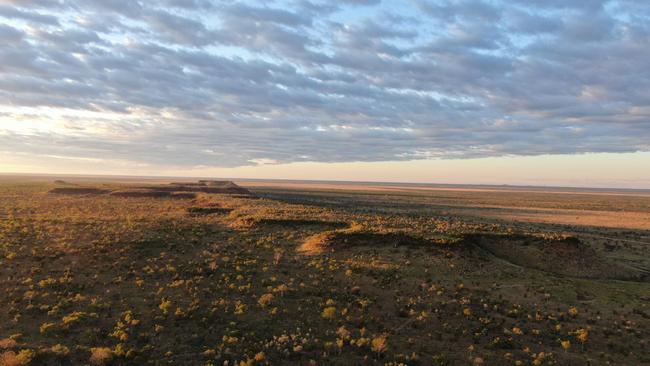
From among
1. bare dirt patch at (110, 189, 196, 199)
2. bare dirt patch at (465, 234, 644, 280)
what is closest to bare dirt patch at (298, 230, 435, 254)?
bare dirt patch at (465, 234, 644, 280)

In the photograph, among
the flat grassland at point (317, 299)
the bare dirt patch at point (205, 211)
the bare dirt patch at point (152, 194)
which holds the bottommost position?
the flat grassland at point (317, 299)

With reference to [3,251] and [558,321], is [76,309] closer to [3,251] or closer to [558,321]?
[3,251]

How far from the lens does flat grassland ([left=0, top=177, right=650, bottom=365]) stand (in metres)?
15.8

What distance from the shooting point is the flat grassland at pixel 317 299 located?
15.8 meters

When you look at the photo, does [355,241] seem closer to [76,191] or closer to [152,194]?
[152,194]


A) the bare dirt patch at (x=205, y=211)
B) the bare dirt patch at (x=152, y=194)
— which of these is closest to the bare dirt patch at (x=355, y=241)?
the bare dirt patch at (x=205, y=211)

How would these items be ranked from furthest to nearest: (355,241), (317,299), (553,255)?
(355,241) < (553,255) < (317,299)

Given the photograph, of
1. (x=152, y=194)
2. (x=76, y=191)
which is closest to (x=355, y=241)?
(x=152, y=194)

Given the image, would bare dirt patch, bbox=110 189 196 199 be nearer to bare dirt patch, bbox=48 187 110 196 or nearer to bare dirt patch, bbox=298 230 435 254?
bare dirt patch, bbox=48 187 110 196

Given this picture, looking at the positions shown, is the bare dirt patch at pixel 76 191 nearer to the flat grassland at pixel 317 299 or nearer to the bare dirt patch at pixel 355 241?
the flat grassland at pixel 317 299

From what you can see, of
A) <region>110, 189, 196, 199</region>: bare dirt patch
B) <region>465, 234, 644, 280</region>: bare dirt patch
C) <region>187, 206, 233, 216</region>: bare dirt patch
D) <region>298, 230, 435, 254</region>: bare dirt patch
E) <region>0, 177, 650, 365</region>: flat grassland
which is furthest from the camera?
<region>110, 189, 196, 199</region>: bare dirt patch

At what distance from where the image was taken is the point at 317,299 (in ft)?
70.3

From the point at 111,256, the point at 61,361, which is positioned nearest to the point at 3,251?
the point at 111,256

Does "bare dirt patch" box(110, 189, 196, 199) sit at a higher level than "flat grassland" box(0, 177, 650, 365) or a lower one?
higher
